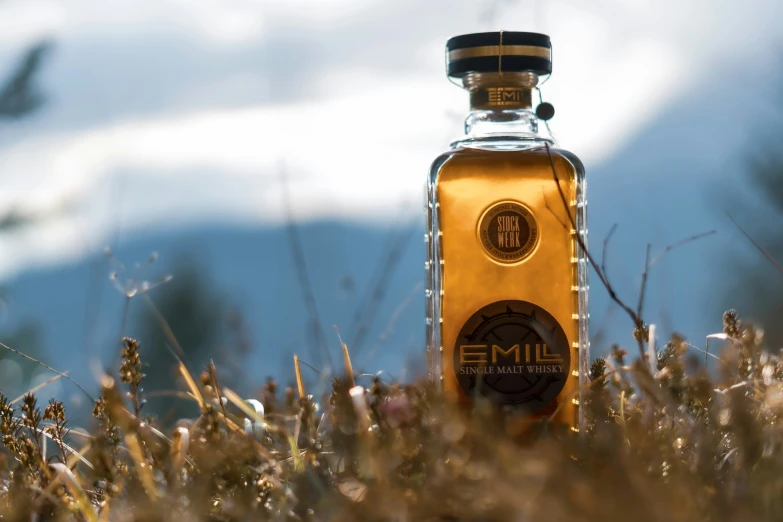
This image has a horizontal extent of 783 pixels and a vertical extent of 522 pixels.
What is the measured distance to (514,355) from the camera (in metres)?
2.28

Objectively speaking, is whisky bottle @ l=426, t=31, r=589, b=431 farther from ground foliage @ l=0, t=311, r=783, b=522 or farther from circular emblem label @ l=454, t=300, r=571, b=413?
ground foliage @ l=0, t=311, r=783, b=522

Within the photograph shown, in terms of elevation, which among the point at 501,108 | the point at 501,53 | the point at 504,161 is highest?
the point at 501,53

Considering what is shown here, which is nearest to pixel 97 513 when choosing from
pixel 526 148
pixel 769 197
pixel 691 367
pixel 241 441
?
pixel 241 441

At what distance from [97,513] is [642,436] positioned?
0.93m

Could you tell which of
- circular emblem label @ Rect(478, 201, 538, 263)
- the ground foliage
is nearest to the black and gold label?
circular emblem label @ Rect(478, 201, 538, 263)

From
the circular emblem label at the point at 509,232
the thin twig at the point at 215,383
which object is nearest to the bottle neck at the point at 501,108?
the circular emblem label at the point at 509,232

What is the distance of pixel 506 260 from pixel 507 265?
0.01 meters

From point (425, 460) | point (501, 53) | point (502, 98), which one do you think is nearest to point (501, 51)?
point (501, 53)

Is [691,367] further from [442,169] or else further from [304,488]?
[442,169]

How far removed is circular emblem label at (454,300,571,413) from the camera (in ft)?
7.47

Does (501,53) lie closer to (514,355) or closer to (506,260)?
(506,260)

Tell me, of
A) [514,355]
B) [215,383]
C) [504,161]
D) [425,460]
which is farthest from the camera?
[504,161]

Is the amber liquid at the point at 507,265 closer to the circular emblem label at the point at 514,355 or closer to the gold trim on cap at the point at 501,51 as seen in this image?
the circular emblem label at the point at 514,355

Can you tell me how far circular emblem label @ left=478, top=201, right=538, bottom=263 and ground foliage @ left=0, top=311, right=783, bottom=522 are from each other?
32cm
